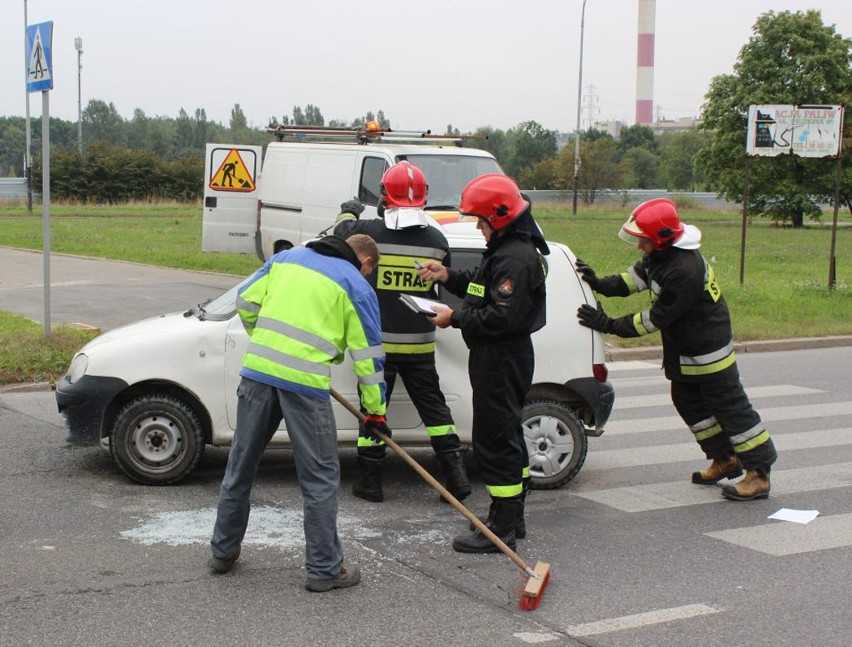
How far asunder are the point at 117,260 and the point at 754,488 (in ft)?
52.4

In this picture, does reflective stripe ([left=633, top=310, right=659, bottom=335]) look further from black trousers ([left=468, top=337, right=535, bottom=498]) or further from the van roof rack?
the van roof rack

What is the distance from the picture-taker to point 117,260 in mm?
20516

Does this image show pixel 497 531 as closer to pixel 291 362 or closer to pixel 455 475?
pixel 455 475

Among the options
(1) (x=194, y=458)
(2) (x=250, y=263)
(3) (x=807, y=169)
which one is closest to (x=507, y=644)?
A: (1) (x=194, y=458)

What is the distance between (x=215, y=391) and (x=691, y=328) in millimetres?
2940

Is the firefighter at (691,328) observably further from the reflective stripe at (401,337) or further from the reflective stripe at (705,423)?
the reflective stripe at (401,337)

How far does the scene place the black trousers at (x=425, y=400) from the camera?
6492 millimetres

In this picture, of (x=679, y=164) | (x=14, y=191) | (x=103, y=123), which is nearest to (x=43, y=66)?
(x=14, y=191)

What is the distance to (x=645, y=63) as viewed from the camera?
122m

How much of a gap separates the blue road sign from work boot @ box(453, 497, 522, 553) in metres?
6.91

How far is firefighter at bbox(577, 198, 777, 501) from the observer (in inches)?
256

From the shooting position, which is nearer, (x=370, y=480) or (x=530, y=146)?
(x=370, y=480)

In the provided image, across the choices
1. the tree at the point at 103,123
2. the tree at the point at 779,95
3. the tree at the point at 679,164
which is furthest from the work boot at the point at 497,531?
the tree at the point at 103,123

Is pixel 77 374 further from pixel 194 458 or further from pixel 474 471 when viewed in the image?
pixel 474 471
